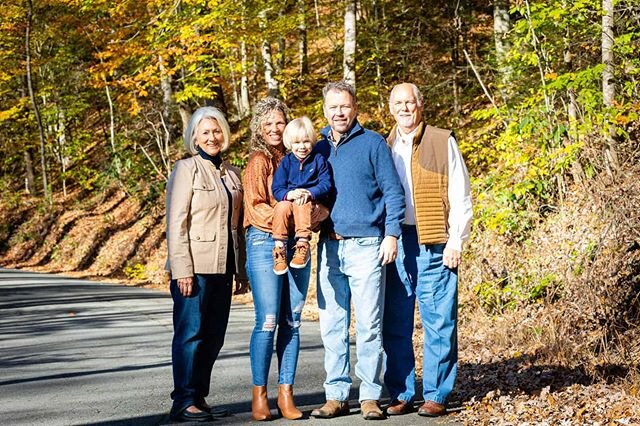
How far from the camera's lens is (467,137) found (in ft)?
61.7

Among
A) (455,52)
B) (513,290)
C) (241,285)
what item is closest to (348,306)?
(241,285)

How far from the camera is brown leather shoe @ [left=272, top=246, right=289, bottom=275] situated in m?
5.81

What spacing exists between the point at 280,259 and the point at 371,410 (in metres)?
1.20

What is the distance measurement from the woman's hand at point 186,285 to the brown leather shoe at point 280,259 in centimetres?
63

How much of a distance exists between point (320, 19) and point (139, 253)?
339 inches

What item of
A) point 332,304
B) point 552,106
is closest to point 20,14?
point 552,106

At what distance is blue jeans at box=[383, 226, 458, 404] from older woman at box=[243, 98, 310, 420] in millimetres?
691

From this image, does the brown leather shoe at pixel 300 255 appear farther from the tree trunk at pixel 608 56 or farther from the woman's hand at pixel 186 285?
the tree trunk at pixel 608 56

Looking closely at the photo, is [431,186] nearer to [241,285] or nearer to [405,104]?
[405,104]

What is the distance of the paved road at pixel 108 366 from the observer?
662cm

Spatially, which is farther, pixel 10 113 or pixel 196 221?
pixel 10 113

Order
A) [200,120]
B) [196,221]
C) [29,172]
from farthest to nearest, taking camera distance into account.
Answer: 1. [29,172]
2. [200,120]
3. [196,221]

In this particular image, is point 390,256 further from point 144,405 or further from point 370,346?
point 144,405

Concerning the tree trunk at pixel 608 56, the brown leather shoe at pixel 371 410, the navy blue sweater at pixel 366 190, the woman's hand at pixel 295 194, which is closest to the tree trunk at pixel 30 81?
the tree trunk at pixel 608 56
